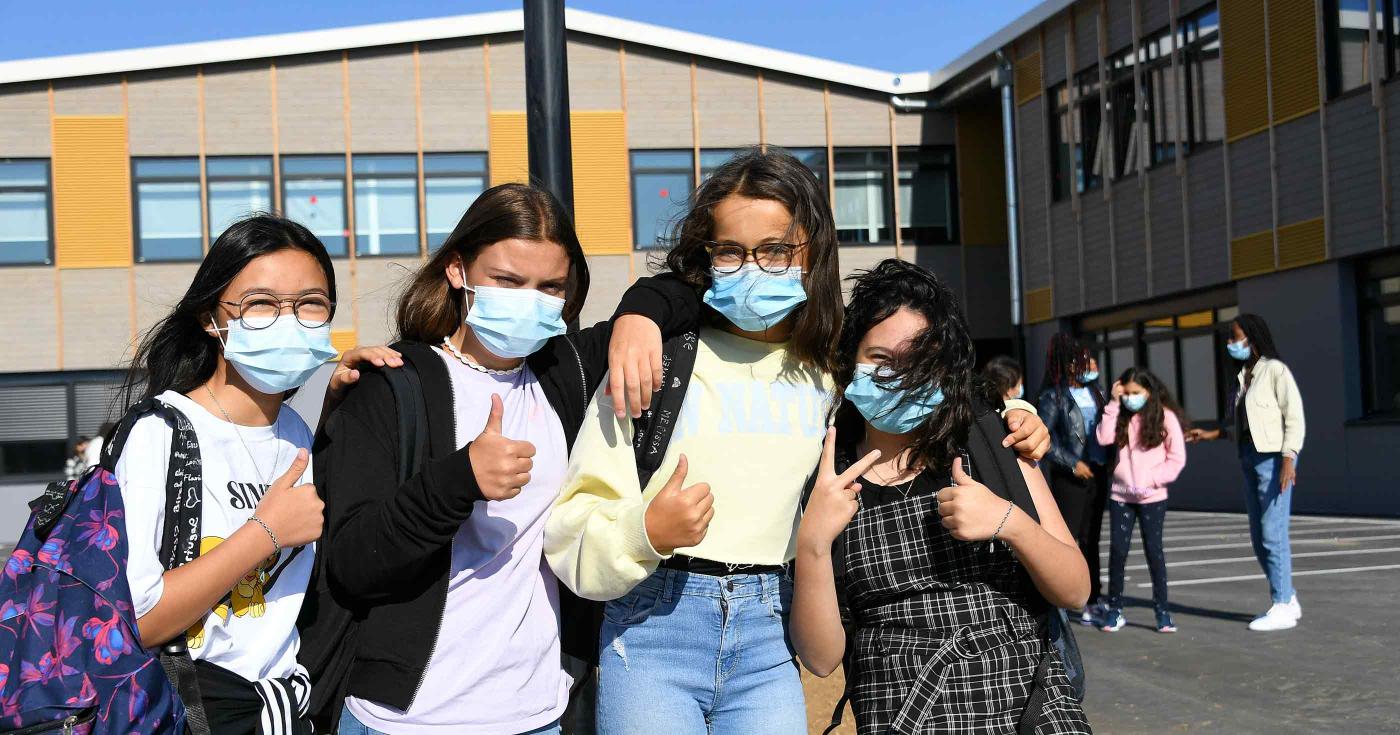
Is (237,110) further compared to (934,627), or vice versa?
(237,110)

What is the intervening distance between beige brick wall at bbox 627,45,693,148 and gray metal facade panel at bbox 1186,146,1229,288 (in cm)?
954

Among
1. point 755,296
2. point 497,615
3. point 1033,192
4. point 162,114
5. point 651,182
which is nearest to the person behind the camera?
point 497,615

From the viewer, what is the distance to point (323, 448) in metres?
2.50

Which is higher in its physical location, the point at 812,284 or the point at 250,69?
the point at 250,69

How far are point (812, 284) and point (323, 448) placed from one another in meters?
1.11

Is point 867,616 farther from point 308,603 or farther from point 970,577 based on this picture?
point 308,603

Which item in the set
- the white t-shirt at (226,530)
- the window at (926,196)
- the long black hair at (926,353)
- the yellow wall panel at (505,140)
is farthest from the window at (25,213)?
the long black hair at (926,353)

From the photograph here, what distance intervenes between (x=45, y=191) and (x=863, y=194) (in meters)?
15.4

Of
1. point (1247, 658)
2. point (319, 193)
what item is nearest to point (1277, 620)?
point (1247, 658)

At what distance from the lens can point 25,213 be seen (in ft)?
75.7

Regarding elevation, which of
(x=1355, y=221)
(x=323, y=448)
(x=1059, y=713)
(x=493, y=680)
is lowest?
(x=1059, y=713)

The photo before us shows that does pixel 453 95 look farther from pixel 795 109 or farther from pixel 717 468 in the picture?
pixel 717 468

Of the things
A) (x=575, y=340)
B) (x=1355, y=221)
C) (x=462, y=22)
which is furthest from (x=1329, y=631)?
(x=462, y=22)

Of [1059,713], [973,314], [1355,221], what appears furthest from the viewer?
[973,314]
